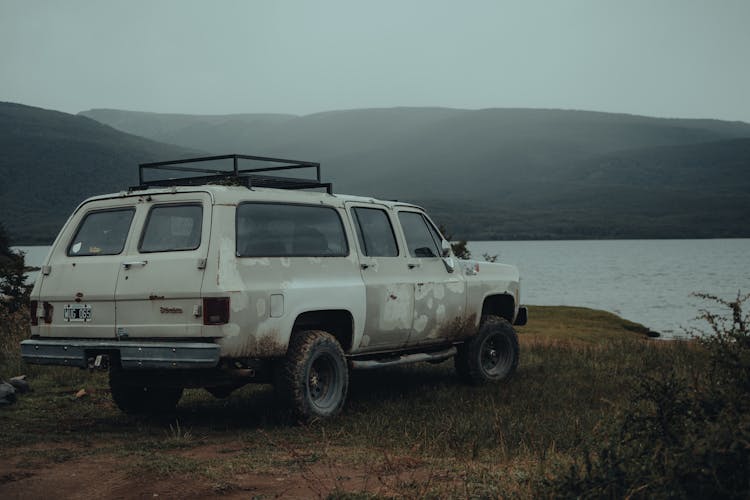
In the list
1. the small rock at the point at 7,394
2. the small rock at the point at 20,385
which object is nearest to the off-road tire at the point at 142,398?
the small rock at the point at 7,394

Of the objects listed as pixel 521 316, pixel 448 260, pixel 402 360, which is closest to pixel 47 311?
pixel 402 360

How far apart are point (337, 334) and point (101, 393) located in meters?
3.42

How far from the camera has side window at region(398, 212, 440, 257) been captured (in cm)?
977

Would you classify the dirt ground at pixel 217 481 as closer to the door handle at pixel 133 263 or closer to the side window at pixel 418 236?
the door handle at pixel 133 263

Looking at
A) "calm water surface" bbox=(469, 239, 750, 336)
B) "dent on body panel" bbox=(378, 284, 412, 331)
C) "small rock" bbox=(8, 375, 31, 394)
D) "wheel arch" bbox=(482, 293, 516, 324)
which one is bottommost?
"calm water surface" bbox=(469, 239, 750, 336)

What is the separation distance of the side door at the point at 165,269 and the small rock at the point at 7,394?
2.67 m

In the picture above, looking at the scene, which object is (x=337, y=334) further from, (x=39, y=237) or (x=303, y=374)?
(x=39, y=237)

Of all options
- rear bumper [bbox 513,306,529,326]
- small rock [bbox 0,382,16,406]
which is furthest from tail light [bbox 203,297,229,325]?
rear bumper [bbox 513,306,529,326]

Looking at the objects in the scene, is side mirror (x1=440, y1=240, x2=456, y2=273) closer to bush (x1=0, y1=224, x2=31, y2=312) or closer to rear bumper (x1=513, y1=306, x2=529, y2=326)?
rear bumper (x1=513, y1=306, x2=529, y2=326)

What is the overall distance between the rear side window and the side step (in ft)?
3.79

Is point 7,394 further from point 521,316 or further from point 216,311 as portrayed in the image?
point 521,316

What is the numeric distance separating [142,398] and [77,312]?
60.2 inches

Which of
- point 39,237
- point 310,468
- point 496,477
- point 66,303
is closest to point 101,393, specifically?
point 66,303

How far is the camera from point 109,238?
8.08 metres
